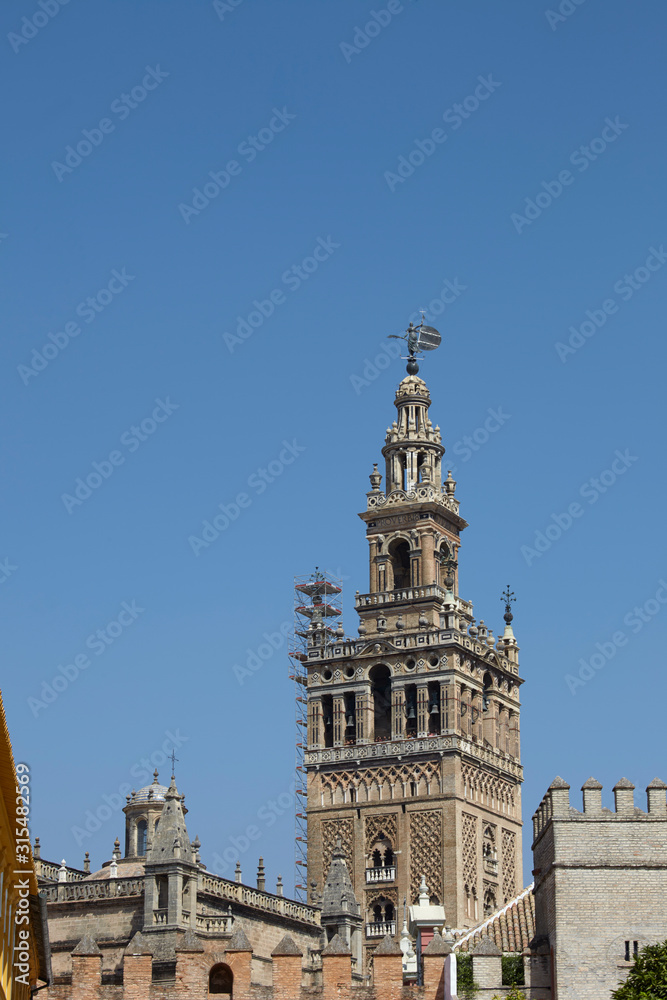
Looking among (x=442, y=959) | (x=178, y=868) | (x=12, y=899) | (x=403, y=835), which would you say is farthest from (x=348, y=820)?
(x=12, y=899)

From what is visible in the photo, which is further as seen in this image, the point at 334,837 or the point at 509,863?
the point at 509,863

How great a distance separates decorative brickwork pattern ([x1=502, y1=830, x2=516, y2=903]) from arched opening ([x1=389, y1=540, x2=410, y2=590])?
1365cm

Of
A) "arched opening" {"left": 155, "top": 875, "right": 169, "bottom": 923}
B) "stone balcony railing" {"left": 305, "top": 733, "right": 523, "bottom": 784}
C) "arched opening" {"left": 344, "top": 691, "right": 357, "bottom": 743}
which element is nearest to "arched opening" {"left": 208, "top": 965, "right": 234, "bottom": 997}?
"arched opening" {"left": 155, "top": 875, "right": 169, "bottom": 923}

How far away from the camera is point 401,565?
9119 cm

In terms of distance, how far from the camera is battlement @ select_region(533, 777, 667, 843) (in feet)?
145

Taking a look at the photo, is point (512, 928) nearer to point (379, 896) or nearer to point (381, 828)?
point (379, 896)

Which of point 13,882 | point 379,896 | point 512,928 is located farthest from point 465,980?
point 379,896

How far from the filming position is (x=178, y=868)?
5900 centimetres

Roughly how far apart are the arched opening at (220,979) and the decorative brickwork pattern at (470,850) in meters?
31.6

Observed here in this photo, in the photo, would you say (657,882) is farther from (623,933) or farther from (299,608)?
(299,608)

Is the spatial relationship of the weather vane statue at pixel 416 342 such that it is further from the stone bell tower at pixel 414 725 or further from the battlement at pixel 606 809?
the battlement at pixel 606 809

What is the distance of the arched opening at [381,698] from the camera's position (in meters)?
87.6

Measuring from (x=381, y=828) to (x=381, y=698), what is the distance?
7.19 metres

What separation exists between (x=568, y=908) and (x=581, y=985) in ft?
6.10
